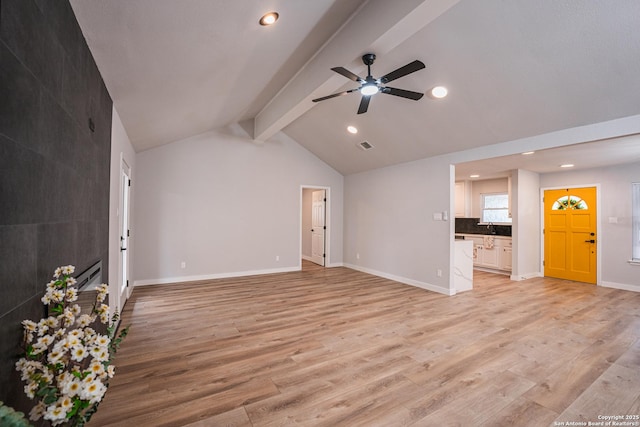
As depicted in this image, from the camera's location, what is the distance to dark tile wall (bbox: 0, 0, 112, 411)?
40.6 inches

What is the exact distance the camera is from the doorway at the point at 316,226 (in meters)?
7.72

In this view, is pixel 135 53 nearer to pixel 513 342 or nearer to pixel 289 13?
pixel 289 13

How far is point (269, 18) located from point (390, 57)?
166cm

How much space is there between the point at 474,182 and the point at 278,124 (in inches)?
240

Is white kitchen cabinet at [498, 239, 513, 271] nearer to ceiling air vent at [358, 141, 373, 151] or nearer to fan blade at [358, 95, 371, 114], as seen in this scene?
ceiling air vent at [358, 141, 373, 151]

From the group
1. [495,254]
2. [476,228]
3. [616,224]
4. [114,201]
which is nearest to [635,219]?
[616,224]

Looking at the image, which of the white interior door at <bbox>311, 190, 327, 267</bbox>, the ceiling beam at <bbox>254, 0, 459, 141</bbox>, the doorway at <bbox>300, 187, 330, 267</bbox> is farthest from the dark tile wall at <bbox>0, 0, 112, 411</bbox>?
the white interior door at <bbox>311, 190, 327, 267</bbox>

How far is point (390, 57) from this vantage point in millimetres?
3395

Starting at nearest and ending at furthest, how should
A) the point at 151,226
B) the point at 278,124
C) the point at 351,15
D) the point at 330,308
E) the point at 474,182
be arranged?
1. the point at 351,15
2. the point at 330,308
3. the point at 278,124
4. the point at 151,226
5. the point at 474,182

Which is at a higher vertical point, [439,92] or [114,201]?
[439,92]

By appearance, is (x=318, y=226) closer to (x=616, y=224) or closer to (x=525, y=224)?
(x=525, y=224)

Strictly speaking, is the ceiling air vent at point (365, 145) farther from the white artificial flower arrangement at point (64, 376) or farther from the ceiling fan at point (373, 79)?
the white artificial flower arrangement at point (64, 376)

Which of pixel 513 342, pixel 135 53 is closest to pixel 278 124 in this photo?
pixel 135 53

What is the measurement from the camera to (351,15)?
290cm
